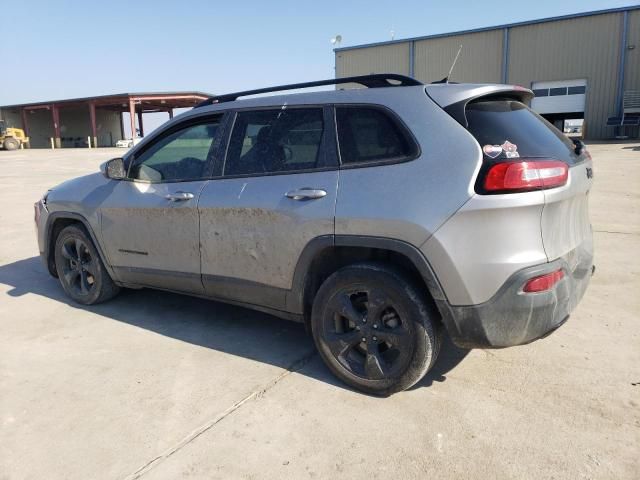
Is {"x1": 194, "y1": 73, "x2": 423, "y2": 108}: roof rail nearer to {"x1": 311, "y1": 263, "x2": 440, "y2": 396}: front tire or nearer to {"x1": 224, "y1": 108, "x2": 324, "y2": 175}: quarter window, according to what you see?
{"x1": 224, "y1": 108, "x2": 324, "y2": 175}: quarter window

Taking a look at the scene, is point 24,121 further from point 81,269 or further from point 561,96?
point 81,269

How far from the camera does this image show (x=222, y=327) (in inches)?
159

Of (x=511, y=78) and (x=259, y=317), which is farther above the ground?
(x=511, y=78)

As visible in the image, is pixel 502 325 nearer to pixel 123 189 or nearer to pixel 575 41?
pixel 123 189

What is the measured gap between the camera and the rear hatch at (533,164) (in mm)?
→ 2498

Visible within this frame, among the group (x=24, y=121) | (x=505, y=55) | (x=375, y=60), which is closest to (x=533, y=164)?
(x=505, y=55)

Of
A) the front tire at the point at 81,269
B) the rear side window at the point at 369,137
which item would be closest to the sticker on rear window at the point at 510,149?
the rear side window at the point at 369,137

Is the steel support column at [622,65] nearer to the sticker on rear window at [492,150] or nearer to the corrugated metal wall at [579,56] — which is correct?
the corrugated metal wall at [579,56]

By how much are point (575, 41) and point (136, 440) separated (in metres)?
35.7

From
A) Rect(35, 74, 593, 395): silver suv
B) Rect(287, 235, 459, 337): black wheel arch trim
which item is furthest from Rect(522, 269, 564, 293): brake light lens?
Rect(287, 235, 459, 337): black wheel arch trim

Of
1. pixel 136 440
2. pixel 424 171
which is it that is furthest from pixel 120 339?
pixel 424 171

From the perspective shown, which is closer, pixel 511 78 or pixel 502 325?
pixel 502 325

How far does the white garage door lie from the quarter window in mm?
32172

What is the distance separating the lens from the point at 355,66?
40344 mm
